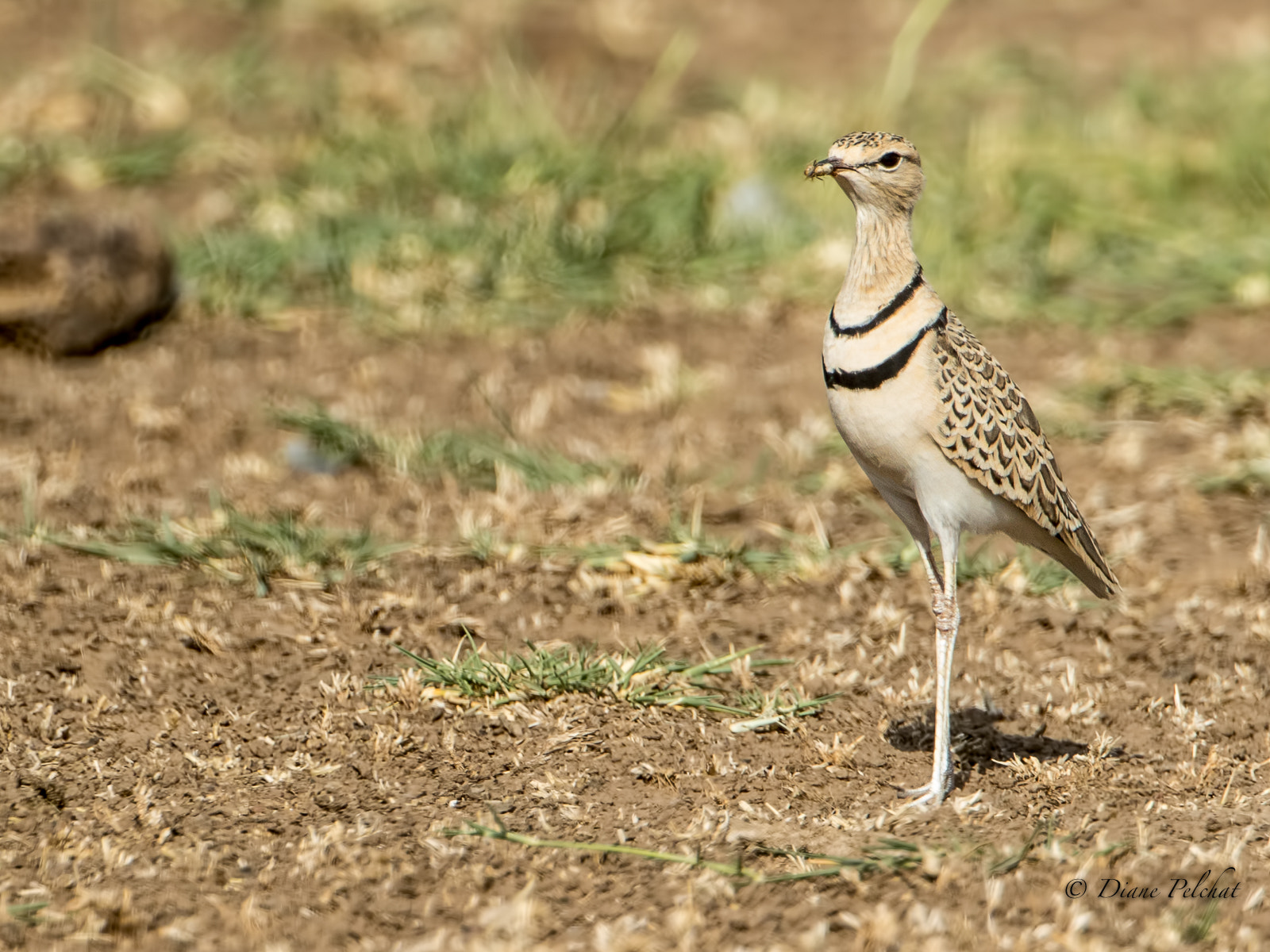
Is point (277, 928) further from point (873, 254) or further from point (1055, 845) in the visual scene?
point (873, 254)

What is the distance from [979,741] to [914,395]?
103 cm

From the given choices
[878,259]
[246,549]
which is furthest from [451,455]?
[878,259]

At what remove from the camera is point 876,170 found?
146 inches

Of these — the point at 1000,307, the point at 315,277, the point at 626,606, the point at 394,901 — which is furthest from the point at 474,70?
the point at 394,901

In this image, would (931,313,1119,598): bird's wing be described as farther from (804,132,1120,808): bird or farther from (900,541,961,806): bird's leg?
(900,541,961,806): bird's leg

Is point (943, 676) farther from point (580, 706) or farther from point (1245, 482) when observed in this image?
point (1245, 482)

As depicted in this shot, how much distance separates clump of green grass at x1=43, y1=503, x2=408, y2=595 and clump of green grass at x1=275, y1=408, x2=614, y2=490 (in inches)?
28.1

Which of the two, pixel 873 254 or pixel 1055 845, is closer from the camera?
pixel 1055 845

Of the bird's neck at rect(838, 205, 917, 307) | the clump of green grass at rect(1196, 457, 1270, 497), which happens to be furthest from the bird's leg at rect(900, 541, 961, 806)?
the clump of green grass at rect(1196, 457, 1270, 497)

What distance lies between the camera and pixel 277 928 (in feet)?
10.5

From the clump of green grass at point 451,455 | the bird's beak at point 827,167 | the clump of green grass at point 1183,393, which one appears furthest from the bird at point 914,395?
the clump of green grass at point 1183,393

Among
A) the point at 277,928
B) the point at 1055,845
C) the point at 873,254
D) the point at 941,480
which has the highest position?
the point at 873,254

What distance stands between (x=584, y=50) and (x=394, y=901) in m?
7.44

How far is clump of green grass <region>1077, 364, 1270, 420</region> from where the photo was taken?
6305 millimetres
